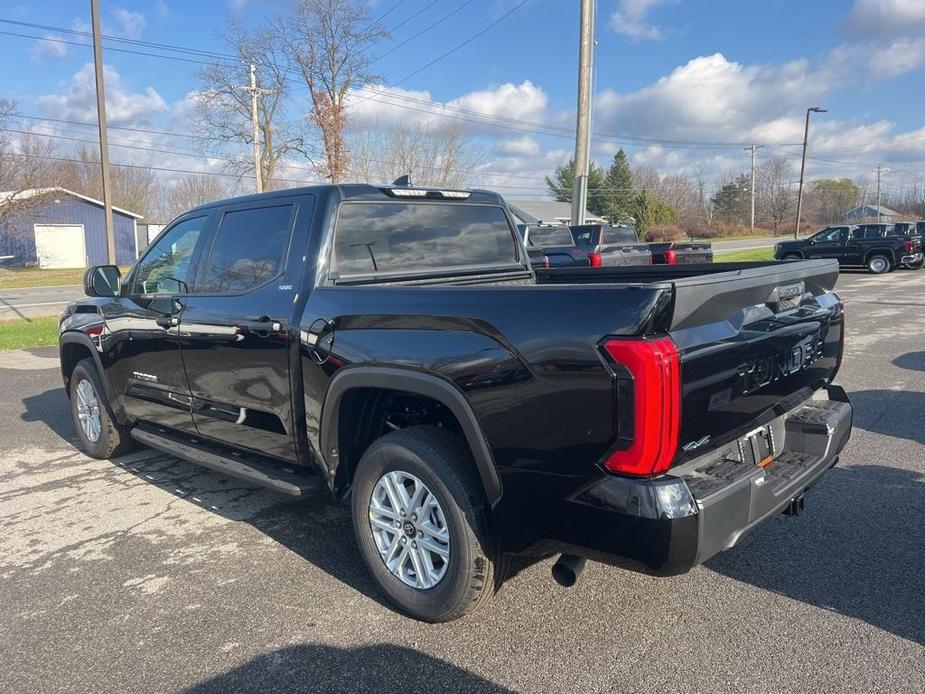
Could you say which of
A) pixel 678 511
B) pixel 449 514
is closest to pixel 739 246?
pixel 449 514

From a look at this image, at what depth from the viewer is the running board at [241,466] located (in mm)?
3773

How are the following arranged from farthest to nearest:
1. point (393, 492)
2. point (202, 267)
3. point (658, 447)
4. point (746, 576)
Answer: point (202, 267) < point (746, 576) < point (393, 492) < point (658, 447)

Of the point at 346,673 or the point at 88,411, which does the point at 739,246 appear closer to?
the point at 88,411

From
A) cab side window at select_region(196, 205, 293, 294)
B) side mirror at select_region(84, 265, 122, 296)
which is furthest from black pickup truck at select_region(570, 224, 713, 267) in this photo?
cab side window at select_region(196, 205, 293, 294)

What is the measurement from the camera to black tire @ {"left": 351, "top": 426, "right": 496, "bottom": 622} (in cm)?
295

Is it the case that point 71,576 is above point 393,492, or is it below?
below

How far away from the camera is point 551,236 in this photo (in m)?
17.5

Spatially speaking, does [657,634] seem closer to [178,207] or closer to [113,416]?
[113,416]

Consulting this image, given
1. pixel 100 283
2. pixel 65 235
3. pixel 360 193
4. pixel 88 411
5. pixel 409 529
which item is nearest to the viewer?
pixel 409 529

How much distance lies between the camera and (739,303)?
276 cm

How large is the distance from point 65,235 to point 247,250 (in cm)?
4841

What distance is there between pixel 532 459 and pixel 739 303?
1.00 meters

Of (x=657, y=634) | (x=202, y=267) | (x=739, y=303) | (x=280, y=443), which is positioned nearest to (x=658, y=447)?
(x=739, y=303)

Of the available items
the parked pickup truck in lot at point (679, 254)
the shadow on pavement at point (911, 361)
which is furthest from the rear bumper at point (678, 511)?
the parked pickup truck in lot at point (679, 254)
